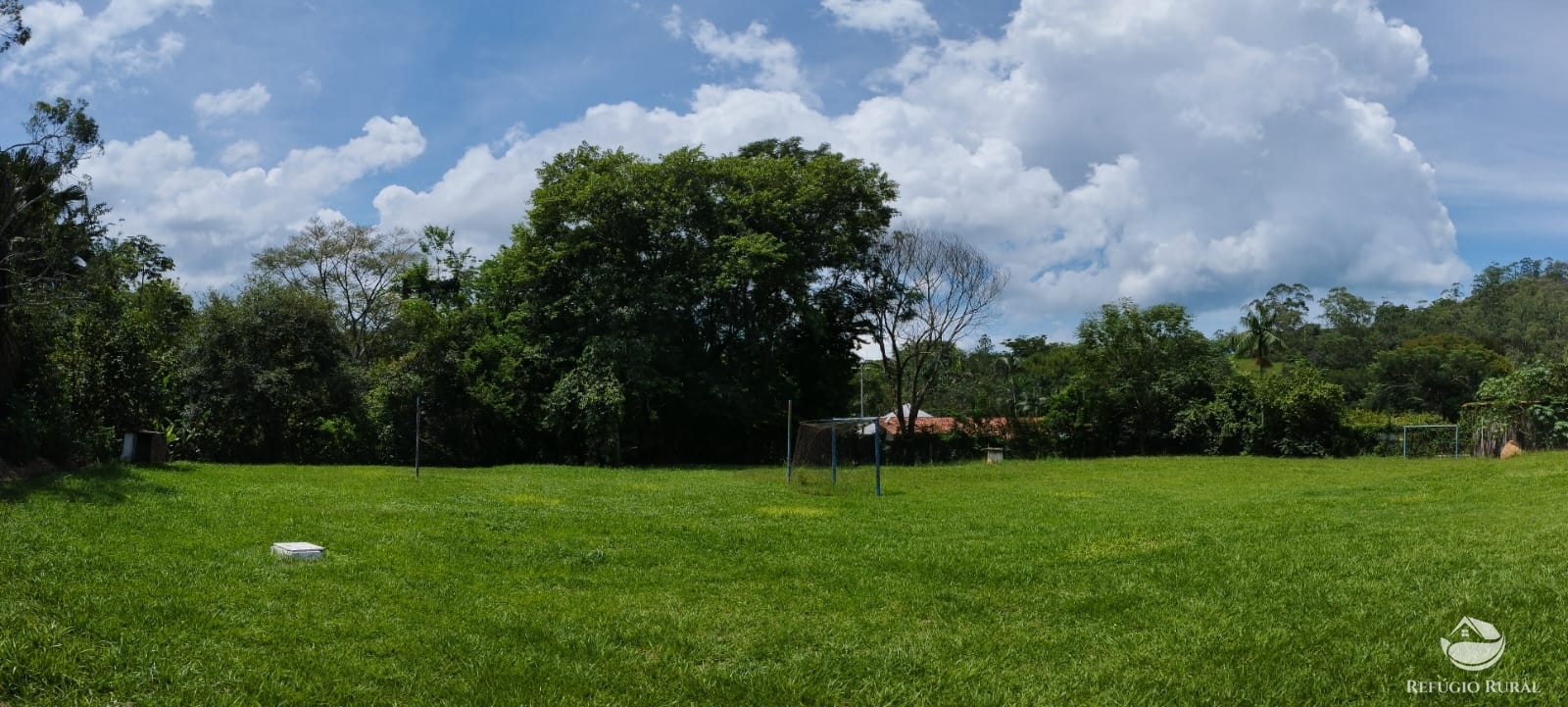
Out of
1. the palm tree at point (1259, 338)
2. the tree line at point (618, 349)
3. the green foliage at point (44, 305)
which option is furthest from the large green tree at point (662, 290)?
the palm tree at point (1259, 338)

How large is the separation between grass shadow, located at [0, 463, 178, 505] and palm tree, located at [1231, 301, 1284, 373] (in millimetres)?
53466

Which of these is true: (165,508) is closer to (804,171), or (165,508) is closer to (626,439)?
(626,439)

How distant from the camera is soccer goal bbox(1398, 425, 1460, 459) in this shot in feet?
92.8

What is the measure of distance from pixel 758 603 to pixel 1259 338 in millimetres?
54336

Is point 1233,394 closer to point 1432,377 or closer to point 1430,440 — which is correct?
point 1430,440

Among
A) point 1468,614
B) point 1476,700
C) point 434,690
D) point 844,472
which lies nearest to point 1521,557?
point 1468,614

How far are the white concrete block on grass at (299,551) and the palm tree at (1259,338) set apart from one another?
54.8 metres

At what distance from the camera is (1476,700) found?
462 cm

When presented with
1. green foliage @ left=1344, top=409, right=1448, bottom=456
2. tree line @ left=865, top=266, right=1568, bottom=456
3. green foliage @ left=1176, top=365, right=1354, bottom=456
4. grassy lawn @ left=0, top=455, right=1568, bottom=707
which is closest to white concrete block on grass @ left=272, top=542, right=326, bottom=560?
grassy lawn @ left=0, top=455, right=1568, bottom=707

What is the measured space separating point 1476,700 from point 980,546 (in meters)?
5.02

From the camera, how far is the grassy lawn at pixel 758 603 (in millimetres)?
4852

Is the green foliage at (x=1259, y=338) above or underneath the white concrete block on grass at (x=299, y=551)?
above

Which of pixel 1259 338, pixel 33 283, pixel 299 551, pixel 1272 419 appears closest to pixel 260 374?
pixel 33 283

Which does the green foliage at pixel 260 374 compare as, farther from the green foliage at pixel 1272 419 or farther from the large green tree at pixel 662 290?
the green foliage at pixel 1272 419
